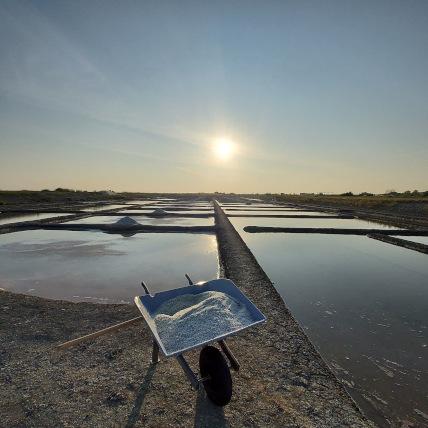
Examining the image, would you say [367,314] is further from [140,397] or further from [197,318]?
[140,397]

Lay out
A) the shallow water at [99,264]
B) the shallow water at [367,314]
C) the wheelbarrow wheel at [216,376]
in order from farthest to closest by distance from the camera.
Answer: the shallow water at [99,264] < the shallow water at [367,314] < the wheelbarrow wheel at [216,376]

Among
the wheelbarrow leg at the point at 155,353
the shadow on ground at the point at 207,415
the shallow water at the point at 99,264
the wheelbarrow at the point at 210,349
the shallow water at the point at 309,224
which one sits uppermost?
the wheelbarrow at the point at 210,349

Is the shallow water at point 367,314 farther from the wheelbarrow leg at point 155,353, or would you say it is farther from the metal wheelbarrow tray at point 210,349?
the wheelbarrow leg at point 155,353

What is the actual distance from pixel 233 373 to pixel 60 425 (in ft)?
6.24

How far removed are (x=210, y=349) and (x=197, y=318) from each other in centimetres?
36

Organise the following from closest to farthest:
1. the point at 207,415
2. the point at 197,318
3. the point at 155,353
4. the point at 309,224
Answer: the point at 207,415
the point at 197,318
the point at 155,353
the point at 309,224

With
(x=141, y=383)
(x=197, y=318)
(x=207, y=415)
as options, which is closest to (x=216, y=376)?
(x=207, y=415)

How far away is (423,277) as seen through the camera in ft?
31.1

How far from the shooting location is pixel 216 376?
10.7 feet

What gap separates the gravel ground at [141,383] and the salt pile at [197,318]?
678mm

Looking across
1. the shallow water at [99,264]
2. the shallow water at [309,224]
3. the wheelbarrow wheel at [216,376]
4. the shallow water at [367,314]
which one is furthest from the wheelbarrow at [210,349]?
the shallow water at [309,224]

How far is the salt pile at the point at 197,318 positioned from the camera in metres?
3.31

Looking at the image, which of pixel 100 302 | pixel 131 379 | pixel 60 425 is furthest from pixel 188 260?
pixel 60 425

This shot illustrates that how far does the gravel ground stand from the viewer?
123 inches
